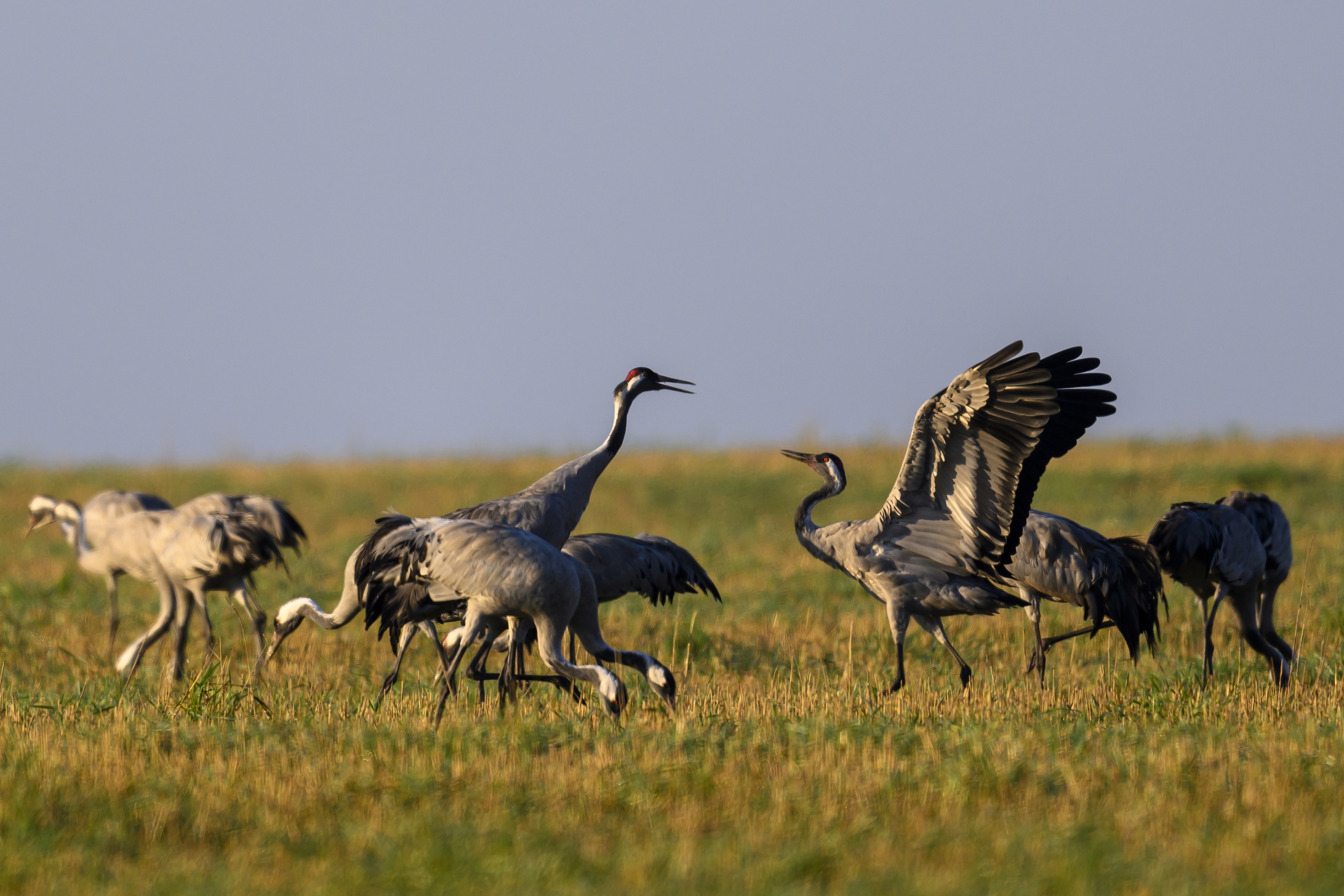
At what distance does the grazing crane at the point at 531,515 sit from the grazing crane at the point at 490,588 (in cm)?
24

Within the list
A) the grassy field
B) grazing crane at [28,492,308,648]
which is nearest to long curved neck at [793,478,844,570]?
the grassy field

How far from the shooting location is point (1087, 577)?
8.49 m

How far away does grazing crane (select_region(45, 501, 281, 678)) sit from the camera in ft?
30.9

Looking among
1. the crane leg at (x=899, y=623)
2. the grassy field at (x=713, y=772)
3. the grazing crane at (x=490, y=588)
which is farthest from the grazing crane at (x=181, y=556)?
the crane leg at (x=899, y=623)

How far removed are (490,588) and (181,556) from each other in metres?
3.44

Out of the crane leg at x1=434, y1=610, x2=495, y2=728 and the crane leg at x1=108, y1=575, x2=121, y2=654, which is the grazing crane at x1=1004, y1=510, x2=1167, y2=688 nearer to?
the crane leg at x1=434, y1=610, x2=495, y2=728

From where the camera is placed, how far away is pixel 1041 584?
8578mm

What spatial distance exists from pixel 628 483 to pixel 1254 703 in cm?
1668

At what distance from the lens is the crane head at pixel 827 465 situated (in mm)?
8992

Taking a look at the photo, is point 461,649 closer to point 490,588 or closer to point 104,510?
point 490,588

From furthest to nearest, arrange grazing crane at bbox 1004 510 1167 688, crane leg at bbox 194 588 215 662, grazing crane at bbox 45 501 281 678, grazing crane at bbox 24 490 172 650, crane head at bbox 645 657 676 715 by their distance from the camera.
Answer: grazing crane at bbox 24 490 172 650 → crane leg at bbox 194 588 215 662 → grazing crane at bbox 45 501 281 678 → grazing crane at bbox 1004 510 1167 688 → crane head at bbox 645 657 676 715

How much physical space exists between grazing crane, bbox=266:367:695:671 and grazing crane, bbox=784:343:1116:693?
123 centimetres

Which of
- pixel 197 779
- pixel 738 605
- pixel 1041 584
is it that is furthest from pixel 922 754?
pixel 738 605

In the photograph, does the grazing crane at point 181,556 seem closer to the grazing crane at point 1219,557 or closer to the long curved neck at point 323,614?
the long curved neck at point 323,614
